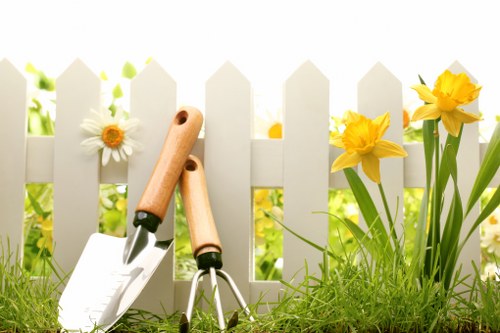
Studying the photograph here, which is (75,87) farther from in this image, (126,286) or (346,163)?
(346,163)

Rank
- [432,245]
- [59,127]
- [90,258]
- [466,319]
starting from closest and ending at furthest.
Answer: [466,319], [432,245], [90,258], [59,127]

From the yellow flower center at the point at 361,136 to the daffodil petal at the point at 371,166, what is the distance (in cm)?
2

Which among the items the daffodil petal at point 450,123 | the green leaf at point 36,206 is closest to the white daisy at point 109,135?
the green leaf at point 36,206

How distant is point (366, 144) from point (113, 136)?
475 mm

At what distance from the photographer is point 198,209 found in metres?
1.17

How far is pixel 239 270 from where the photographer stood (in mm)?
1281

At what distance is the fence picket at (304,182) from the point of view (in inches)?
50.6

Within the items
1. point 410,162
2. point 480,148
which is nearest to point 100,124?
point 410,162

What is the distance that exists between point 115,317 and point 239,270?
29 cm

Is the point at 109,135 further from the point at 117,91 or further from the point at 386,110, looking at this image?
the point at 386,110

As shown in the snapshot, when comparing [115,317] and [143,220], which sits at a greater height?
[143,220]

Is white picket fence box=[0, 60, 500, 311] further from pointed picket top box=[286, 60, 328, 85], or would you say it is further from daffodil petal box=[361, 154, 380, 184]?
daffodil petal box=[361, 154, 380, 184]

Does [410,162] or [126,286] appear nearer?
[126,286]

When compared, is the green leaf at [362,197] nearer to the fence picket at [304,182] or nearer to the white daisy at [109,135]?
the fence picket at [304,182]
